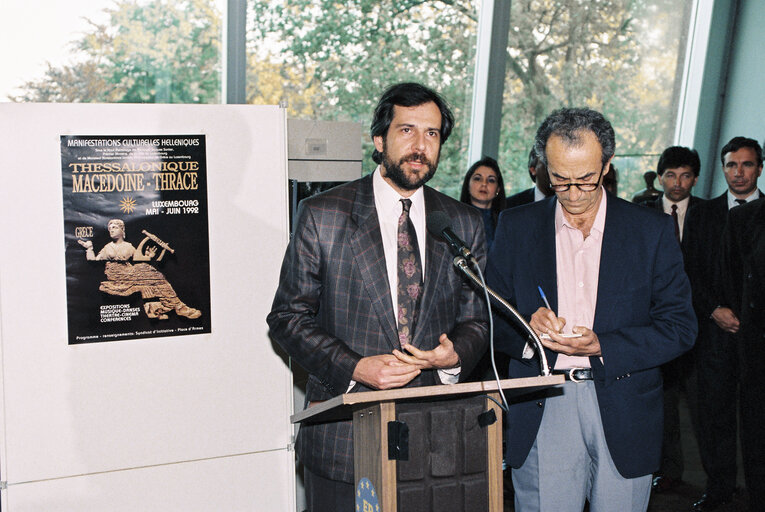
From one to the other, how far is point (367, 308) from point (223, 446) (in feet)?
3.33

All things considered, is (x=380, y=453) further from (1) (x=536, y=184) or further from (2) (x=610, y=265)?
(1) (x=536, y=184)

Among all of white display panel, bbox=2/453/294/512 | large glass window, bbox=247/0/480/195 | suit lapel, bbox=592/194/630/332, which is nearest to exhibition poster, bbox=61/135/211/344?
white display panel, bbox=2/453/294/512

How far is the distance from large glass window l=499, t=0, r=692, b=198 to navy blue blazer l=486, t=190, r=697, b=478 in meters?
4.61

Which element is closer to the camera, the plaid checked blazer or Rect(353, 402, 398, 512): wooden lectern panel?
Rect(353, 402, 398, 512): wooden lectern panel

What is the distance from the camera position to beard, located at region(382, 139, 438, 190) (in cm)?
233

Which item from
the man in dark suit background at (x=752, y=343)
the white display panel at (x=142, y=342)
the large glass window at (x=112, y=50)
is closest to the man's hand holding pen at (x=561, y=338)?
the white display panel at (x=142, y=342)

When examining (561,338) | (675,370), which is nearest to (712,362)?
(675,370)

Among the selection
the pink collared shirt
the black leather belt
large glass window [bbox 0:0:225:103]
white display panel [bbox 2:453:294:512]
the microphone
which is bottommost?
white display panel [bbox 2:453:294:512]

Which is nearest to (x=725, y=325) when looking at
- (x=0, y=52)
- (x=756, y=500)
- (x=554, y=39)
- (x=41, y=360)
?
(x=756, y=500)

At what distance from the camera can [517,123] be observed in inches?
266

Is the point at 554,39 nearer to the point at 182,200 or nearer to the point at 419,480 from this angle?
the point at 182,200

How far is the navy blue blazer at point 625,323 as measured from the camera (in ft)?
7.06

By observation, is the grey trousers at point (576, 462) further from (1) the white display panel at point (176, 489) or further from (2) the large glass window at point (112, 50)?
(2) the large glass window at point (112, 50)

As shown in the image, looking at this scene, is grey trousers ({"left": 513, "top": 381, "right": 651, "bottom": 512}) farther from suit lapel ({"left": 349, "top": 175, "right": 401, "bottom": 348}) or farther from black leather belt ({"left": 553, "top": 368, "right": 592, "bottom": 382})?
suit lapel ({"left": 349, "top": 175, "right": 401, "bottom": 348})
